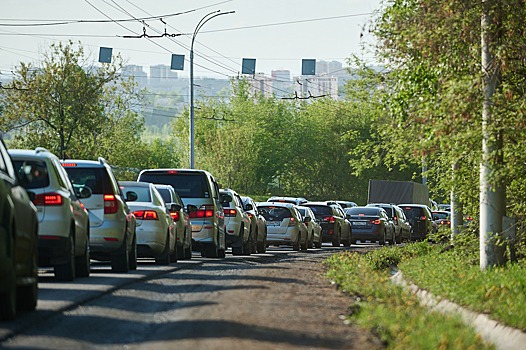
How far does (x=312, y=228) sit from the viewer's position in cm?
4338

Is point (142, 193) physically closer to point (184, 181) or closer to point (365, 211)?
point (184, 181)

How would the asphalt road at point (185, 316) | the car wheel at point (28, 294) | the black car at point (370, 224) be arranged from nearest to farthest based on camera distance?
the asphalt road at point (185, 316) < the car wheel at point (28, 294) < the black car at point (370, 224)

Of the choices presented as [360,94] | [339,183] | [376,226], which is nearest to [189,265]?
[360,94]

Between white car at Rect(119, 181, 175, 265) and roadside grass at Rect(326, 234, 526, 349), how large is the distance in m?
3.11

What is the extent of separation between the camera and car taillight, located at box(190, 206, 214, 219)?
2839 centimetres

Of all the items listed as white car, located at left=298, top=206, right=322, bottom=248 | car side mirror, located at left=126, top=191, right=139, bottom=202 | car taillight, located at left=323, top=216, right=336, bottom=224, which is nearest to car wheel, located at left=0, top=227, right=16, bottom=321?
car side mirror, located at left=126, top=191, right=139, bottom=202

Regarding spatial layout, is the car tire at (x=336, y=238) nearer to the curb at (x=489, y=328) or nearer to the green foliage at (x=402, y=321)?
the green foliage at (x=402, y=321)

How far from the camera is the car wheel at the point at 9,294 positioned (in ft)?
35.6

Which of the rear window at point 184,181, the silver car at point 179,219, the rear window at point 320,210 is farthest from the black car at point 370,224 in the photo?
the silver car at point 179,219

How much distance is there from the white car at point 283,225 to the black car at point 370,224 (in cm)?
933

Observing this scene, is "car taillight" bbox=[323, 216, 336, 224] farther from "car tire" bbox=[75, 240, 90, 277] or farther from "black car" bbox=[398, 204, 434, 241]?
"car tire" bbox=[75, 240, 90, 277]

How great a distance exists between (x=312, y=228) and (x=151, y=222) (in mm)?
→ 20104

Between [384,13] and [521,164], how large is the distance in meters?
3.71

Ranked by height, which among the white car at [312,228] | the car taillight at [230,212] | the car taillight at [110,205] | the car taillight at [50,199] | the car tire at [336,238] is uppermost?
the car taillight at [50,199]
